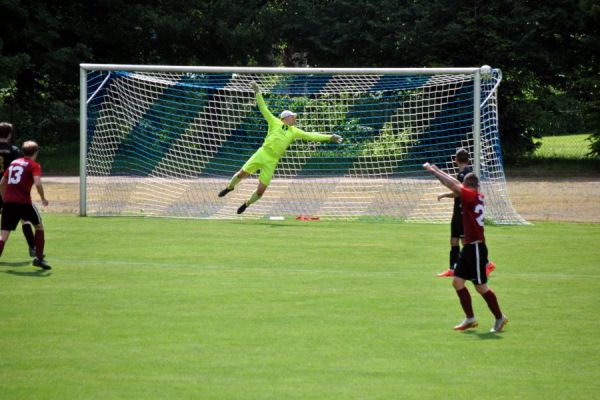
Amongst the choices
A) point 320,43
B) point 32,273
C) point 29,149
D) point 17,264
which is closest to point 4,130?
point 29,149

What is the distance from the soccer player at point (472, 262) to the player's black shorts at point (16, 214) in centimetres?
570

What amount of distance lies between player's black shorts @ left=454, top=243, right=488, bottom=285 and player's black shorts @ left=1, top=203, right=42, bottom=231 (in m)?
5.87

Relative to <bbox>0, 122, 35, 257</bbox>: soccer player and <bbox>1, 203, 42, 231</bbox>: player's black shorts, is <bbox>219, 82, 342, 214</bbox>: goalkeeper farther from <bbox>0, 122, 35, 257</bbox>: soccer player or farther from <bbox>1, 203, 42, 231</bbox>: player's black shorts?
<bbox>1, 203, 42, 231</bbox>: player's black shorts

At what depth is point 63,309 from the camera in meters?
10.5

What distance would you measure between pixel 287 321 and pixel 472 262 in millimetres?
1873

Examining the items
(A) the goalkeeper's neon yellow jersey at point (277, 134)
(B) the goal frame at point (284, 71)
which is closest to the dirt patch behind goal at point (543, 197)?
(B) the goal frame at point (284, 71)

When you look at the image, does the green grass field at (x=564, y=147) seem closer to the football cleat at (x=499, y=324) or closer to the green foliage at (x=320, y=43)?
the green foliage at (x=320, y=43)

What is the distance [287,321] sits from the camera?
1002 centimetres

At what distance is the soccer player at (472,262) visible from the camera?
9.62 metres

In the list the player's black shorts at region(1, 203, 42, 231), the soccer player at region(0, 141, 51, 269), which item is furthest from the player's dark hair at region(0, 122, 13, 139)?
the player's black shorts at region(1, 203, 42, 231)

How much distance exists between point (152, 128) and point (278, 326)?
1704 centimetres

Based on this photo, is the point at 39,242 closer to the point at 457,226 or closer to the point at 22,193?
the point at 22,193

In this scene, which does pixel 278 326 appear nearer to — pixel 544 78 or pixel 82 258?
pixel 82 258

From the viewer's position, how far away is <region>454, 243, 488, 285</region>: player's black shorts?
962cm
